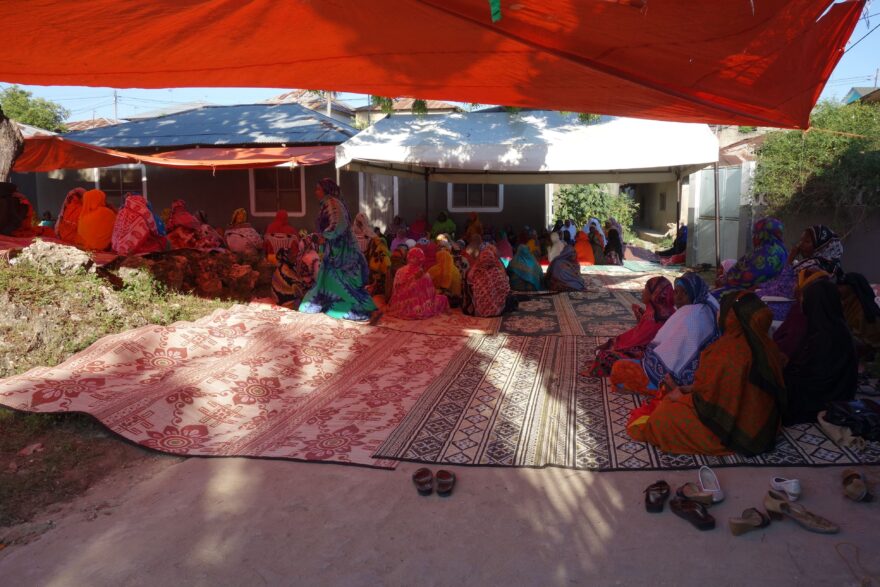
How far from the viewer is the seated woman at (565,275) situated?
29.2ft

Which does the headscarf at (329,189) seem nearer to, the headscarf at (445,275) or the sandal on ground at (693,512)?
the headscarf at (445,275)

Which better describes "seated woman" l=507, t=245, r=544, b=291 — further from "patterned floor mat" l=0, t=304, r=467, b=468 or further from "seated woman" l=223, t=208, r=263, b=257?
"seated woman" l=223, t=208, r=263, b=257

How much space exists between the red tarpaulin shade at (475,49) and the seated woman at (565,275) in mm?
5002

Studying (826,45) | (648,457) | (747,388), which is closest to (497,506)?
(648,457)

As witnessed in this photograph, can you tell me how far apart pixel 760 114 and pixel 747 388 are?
1557mm

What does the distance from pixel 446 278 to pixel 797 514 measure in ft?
18.0

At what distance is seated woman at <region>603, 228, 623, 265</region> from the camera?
1260cm

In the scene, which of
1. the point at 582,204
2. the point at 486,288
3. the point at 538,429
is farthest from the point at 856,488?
the point at 582,204

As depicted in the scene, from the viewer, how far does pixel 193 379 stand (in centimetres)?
447

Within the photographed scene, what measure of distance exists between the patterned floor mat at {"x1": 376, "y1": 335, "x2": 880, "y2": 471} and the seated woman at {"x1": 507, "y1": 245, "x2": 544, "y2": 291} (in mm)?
3784

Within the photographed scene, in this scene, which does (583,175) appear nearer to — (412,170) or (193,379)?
(412,170)

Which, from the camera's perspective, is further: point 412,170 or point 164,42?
point 412,170

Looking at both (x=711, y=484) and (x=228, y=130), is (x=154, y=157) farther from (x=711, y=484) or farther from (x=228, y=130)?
(x=711, y=484)

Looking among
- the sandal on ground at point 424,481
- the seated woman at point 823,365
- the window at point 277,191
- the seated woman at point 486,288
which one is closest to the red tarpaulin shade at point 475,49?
the seated woman at point 823,365
